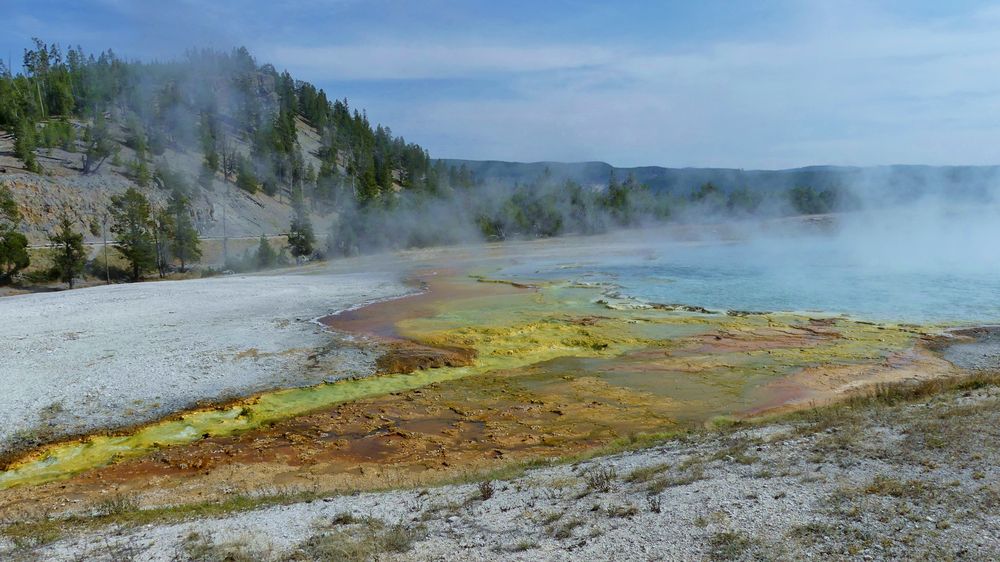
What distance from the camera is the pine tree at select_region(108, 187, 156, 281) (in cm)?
3825

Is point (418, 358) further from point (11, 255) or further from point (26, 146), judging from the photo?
point (26, 146)

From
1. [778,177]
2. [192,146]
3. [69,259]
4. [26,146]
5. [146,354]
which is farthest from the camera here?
[778,177]

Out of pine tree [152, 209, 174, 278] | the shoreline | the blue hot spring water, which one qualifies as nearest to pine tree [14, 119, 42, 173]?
pine tree [152, 209, 174, 278]

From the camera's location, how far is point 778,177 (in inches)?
5354

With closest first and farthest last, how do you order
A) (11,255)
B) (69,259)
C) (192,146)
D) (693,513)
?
(693,513) → (11,255) → (69,259) → (192,146)

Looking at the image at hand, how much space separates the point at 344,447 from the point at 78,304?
18971 millimetres

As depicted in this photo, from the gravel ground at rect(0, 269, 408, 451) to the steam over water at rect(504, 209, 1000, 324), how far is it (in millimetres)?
14686

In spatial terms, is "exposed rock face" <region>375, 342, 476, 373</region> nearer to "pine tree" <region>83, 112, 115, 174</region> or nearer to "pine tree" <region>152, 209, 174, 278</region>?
"pine tree" <region>152, 209, 174, 278</region>

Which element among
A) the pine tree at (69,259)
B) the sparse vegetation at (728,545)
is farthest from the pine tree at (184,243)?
the sparse vegetation at (728,545)

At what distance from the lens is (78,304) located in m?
23.5

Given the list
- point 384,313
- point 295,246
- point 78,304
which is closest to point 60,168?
point 295,246

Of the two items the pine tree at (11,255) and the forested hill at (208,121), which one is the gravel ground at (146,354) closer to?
the pine tree at (11,255)

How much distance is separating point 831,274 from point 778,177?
113711 millimetres

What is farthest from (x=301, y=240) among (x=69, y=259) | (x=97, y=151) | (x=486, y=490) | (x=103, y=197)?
(x=486, y=490)
